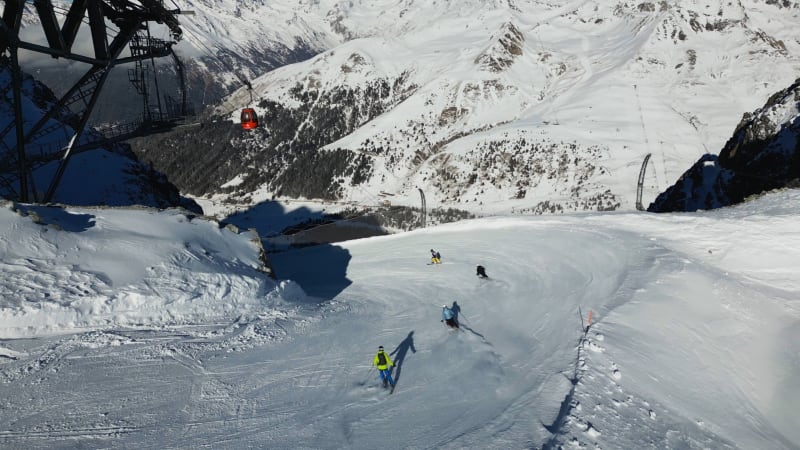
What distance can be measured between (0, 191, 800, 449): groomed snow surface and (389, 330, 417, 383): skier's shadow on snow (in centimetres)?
12

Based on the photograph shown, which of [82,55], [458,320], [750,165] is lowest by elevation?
[458,320]

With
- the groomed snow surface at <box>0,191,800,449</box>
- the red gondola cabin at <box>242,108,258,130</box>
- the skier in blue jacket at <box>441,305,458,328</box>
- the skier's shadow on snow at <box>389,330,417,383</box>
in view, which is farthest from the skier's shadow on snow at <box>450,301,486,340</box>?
the red gondola cabin at <box>242,108,258,130</box>

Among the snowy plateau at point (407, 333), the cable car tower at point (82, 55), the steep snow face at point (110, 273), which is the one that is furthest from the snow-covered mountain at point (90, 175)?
the steep snow face at point (110, 273)

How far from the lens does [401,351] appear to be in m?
16.0

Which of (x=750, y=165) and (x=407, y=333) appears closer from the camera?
(x=407, y=333)

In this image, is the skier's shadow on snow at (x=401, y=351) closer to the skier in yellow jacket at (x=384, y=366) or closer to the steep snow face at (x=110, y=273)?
the skier in yellow jacket at (x=384, y=366)

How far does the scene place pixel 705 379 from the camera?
539 inches

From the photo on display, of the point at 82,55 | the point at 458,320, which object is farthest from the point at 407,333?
the point at 82,55

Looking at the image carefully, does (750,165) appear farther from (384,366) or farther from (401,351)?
(384,366)

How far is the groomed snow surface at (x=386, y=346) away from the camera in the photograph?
10680 millimetres

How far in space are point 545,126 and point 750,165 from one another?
89326 millimetres

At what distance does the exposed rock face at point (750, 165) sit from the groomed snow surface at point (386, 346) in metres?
19.2

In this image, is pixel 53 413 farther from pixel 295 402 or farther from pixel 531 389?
pixel 531 389

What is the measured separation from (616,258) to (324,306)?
1549cm
